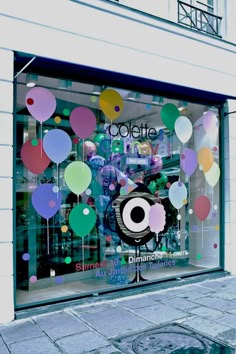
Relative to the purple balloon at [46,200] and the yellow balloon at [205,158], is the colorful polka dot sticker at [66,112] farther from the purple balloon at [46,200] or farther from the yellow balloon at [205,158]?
the yellow balloon at [205,158]

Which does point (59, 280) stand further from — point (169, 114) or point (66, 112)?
Result: point (169, 114)

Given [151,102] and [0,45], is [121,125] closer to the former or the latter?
[151,102]

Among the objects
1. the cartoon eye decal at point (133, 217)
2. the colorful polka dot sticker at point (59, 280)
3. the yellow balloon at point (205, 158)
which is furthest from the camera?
the yellow balloon at point (205, 158)

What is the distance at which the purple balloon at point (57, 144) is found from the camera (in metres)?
5.00

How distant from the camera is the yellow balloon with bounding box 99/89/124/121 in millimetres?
5473

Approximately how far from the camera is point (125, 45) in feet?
17.3

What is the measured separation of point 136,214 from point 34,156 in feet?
6.54

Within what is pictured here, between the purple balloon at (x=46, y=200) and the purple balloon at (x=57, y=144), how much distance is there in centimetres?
44

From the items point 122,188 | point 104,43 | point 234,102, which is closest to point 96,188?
point 122,188

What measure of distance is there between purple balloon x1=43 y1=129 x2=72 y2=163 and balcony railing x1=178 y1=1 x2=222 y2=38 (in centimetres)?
311

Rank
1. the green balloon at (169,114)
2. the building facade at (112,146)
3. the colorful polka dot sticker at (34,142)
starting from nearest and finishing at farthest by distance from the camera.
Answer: the building facade at (112,146)
the colorful polka dot sticker at (34,142)
the green balloon at (169,114)

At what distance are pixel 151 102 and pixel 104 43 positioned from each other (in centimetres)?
137

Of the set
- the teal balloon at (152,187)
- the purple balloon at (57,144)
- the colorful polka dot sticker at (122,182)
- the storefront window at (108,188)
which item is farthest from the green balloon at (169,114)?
the purple balloon at (57,144)

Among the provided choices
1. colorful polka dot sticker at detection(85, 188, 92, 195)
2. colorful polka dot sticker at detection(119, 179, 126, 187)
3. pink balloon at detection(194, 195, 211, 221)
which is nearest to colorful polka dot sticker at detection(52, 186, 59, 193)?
colorful polka dot sticker at detection(85, 188, 92, 195)
